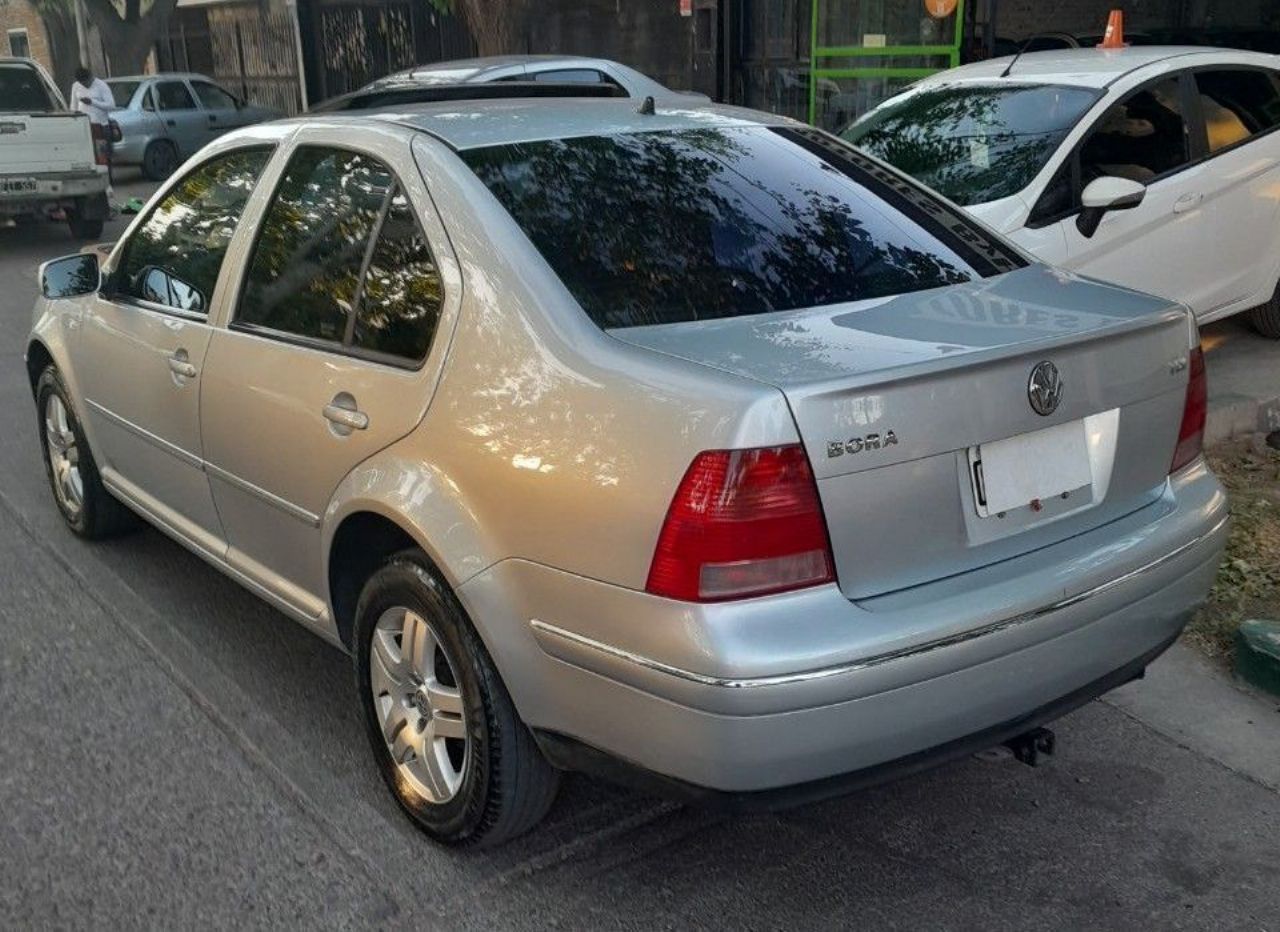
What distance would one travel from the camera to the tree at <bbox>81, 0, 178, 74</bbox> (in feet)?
80.6

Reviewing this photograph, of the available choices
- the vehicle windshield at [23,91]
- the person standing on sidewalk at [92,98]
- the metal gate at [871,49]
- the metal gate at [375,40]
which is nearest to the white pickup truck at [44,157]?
the vehicle windshield at [23,91]

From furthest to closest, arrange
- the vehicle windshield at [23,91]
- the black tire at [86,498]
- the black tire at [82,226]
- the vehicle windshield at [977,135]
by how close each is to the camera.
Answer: the black tire at [82,226] < the vehicle windshield at [23,91] < the vehicle windshield at [977,135] < the black tire at [86,498]

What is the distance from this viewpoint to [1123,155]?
6.34m

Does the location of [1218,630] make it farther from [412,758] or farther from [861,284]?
[412,758]

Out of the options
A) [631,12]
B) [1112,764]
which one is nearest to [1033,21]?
[631,12]

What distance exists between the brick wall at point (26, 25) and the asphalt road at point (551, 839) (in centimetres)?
3549

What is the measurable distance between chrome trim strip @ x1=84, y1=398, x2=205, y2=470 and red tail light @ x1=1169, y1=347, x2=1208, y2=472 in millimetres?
2684

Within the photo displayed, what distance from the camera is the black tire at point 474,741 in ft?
9.37

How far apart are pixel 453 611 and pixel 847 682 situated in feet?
3.02

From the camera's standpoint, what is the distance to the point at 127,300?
4.41m

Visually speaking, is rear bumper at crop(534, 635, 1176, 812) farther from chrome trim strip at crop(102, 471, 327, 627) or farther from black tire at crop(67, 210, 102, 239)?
black tire at crop(67, 210, 102, 239)

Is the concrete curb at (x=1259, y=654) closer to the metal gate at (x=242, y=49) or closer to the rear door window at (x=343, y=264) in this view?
the rear door window at (x=343, y=264)

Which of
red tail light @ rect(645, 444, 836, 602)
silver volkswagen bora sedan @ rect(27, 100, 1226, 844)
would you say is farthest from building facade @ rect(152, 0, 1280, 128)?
red tail light @ rect(645, 444, 836, 602)

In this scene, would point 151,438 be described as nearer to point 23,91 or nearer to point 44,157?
point 44,157
